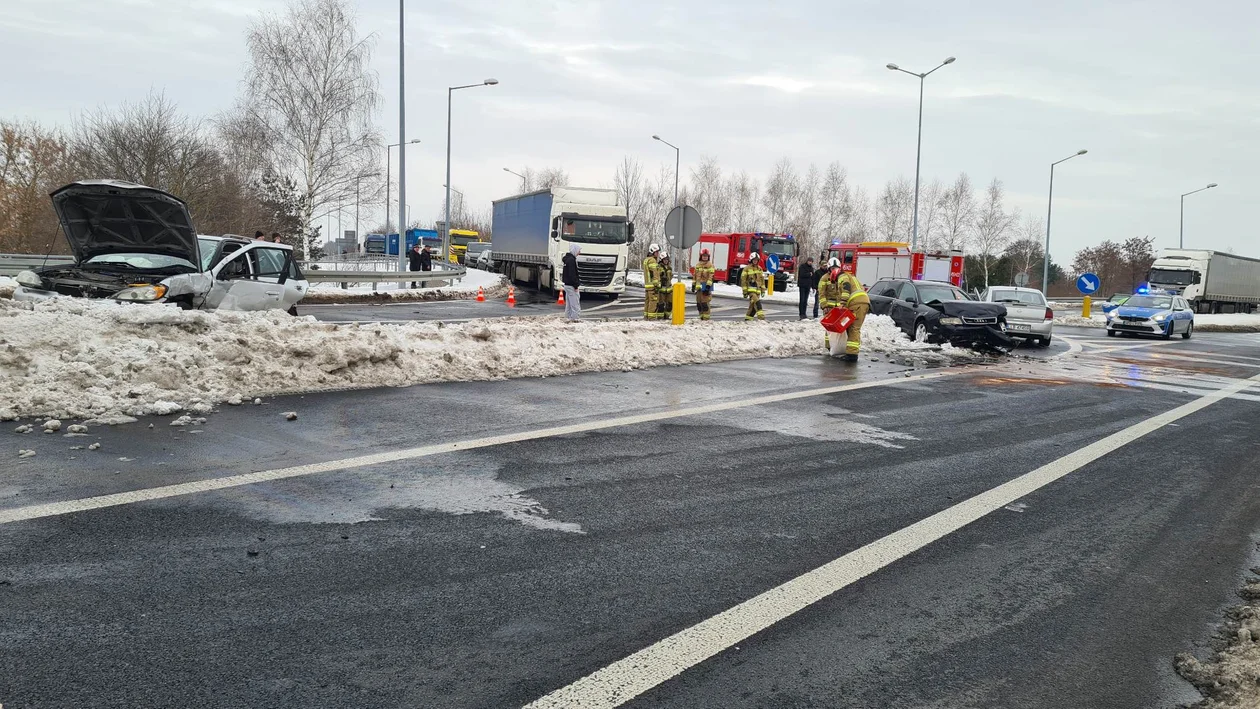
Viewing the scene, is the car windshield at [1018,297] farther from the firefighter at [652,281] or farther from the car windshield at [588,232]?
the car windshield at [588,232]

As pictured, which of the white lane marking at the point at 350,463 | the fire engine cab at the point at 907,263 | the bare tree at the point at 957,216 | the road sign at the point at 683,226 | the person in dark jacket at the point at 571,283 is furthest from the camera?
the bare tree at the point at 957,216

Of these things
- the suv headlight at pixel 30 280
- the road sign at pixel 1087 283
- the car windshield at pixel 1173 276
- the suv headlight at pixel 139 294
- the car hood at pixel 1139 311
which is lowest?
the car hood at pixel 1139 311

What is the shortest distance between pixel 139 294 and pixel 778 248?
41342 mm

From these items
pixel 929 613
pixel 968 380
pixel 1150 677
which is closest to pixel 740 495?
pixel 929 613

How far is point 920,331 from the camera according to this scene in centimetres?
2027

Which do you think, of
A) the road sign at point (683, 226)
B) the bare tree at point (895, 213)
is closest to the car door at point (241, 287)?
the road sign at point (683, 226)

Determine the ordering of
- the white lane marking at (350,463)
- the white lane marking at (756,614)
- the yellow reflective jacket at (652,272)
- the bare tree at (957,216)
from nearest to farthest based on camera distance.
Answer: the white lane marking at (756,614), the white lane marking at (350,463), the yellow reflective jacket at (652,272), the bare tree at (957,216)

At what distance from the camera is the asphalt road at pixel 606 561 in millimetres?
3480

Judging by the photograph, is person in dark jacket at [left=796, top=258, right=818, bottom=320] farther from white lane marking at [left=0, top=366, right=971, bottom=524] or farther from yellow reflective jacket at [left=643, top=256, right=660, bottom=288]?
white lane marking at [left=0, top=366, right=971, bottom=524]

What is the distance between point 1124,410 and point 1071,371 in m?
5.05

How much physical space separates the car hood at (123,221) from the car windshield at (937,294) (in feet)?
49.3

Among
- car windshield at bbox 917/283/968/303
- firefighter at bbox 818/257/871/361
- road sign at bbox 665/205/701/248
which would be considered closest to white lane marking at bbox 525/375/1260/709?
firefighter at bbox 818/257/871/361

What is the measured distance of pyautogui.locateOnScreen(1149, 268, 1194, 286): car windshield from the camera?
48.2m

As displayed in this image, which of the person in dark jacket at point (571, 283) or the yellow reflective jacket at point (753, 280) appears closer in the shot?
the person in dark jacket at point (571, 283)
